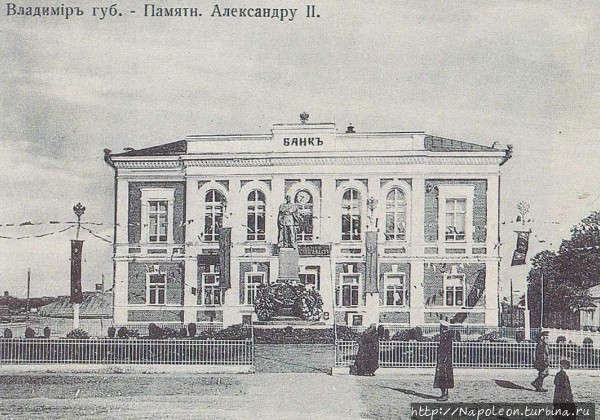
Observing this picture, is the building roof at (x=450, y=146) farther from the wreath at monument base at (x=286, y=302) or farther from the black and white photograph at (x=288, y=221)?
the wreath at monument base at (x=286, y=302)

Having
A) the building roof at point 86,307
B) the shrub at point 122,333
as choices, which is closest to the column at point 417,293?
the shrub at point 122,333

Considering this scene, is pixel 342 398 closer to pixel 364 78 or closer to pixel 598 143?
pixel 364 78

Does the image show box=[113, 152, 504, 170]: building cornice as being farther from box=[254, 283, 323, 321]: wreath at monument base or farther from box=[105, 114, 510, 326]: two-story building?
box=[254, 283, 323, 321]: wreath at monument base

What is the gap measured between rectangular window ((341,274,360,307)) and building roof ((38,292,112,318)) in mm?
4023

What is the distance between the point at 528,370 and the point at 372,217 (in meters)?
3.85

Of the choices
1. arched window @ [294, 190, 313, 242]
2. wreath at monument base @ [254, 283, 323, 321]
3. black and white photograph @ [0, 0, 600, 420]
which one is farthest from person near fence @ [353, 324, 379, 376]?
arched window @ [294, 190, 313, 242]

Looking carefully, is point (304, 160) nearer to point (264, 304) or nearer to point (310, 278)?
point (310, 278)

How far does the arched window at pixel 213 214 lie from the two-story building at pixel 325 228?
0.02 m

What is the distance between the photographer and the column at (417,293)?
15.9 meters

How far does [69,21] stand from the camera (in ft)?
41.8

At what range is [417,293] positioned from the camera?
16266mm

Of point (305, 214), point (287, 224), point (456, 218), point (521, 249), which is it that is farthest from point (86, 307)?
point (521, 249)

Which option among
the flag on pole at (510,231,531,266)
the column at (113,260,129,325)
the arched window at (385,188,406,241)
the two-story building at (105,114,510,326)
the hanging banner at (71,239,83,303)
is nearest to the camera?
the hanging banner at (71,239,83,303)

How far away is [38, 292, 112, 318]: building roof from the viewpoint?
14.8 meters
